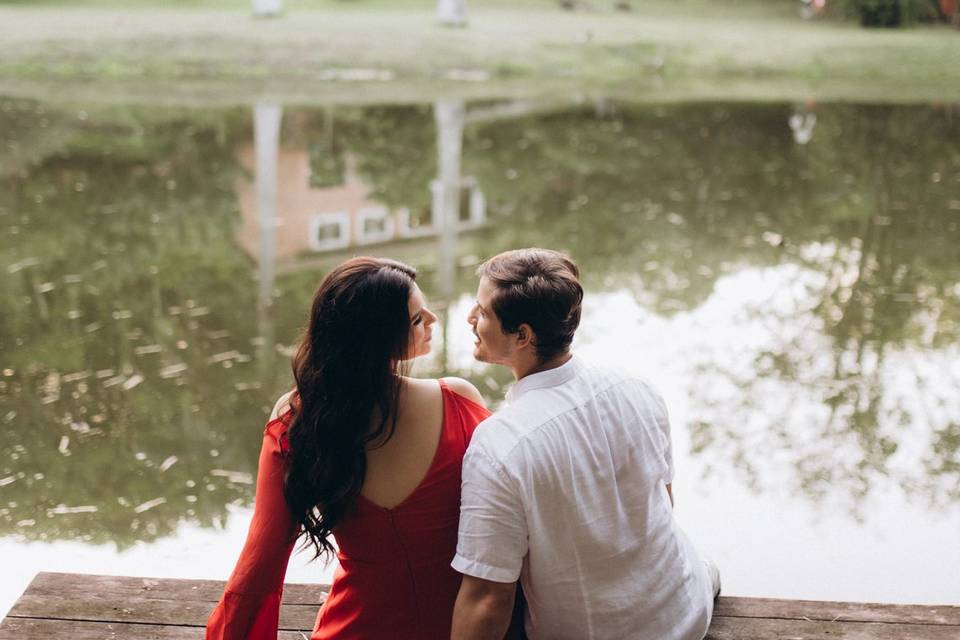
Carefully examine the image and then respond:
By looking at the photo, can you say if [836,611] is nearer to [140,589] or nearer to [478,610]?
[478,610]

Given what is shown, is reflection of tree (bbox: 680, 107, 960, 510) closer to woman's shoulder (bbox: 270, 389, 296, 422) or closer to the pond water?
the pond water

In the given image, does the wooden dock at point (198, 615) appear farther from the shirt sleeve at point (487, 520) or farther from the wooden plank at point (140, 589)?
the shirt sleeve at point (487, 520)

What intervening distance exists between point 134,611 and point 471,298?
4.84 metres

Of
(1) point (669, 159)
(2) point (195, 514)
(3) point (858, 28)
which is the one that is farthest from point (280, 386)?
(3) point (858, 28)

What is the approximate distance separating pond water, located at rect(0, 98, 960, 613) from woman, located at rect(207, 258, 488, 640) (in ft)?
6.50

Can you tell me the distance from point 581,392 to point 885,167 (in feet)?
36.4

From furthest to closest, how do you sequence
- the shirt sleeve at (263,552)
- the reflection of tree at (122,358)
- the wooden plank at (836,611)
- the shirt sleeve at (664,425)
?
the reflection of tree at (122,358), the wooden plank at (836,611), the shirt sleeve at (664,425), the shirt sleeve at (263,552)

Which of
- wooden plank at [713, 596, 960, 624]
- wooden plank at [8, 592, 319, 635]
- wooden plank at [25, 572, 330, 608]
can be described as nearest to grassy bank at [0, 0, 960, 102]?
wooden plank at [25, 572, 330, 608]

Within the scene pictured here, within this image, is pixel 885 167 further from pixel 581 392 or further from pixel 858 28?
pixel 858 28

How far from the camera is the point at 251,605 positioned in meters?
2.19

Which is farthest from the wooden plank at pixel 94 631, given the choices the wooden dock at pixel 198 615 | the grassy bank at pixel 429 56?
the grassy bank at pixel 429 56

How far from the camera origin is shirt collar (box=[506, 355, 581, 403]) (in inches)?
86.4

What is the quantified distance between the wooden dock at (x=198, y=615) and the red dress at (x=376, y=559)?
1.58 ft

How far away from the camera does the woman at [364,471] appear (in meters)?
2.07
